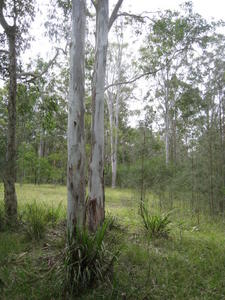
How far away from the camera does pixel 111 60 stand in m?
15.6

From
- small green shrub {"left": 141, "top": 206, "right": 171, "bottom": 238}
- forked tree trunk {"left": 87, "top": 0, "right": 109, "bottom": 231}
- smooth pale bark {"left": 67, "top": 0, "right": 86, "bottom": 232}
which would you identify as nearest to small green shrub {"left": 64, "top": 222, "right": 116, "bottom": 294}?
smooth pale bark {"left": 67, "top": 0, "right": 86, "bottom": 232}

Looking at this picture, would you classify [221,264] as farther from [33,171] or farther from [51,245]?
[33,171]

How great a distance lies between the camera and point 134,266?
3.18m

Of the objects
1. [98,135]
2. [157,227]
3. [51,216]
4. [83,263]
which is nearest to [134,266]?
[83,263]

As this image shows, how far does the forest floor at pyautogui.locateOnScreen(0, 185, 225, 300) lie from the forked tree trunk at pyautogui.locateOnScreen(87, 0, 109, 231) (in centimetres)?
57

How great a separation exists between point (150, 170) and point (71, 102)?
7248mm

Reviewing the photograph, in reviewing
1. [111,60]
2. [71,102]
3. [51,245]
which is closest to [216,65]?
[111,60]

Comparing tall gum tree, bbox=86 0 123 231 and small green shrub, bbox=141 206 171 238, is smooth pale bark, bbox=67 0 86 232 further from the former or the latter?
small green shrub, bbox=141 206 171 238

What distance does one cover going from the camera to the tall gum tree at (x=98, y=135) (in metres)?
4.25

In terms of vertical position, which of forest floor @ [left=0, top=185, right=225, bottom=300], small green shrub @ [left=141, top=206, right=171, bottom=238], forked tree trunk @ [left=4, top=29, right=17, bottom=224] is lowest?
forest floor @ [left=0, top=185, right=225, bottom=300]

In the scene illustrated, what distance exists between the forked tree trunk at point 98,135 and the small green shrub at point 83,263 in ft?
5.45

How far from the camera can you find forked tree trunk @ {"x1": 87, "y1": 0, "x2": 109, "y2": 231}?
4.25 meters

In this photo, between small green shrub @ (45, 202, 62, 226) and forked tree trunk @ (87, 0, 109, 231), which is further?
small green shrub @ (45, 202, 62, 226)

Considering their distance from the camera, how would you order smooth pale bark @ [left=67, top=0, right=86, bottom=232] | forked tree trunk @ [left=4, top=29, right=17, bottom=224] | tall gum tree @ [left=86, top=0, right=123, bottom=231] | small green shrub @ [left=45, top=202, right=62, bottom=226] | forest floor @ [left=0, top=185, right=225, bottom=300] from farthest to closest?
small green shrub @ [left=45, top=202, right=62, bottom=226] < forked tree trunk @ [left=4, top=29, right=17, bottom=224] < tall gum tree @ [left=86, top=0, right=123, bottom=231] < smooth pale bark @ [left=67, top=0, right=86, bottom=232] < forest floor @ [left=0, top=185, right=225, bottom=300]
